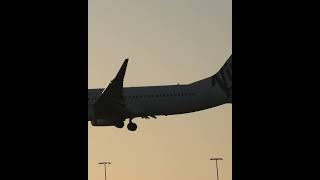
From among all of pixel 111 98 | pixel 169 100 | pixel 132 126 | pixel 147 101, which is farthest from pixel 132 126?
pixel 169 100

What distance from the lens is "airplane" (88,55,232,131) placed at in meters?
47.3

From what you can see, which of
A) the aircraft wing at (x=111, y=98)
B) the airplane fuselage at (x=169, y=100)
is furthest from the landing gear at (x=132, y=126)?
the aircraft wing at (x=111, y=98)

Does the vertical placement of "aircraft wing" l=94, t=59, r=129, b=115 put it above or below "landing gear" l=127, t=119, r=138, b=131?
above

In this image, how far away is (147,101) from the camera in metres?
48.6

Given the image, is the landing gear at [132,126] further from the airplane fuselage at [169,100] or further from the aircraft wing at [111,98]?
the aircraft wing at [111,98]

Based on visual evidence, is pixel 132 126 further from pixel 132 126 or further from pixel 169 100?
pixel 169 100

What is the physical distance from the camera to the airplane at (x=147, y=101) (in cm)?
4728

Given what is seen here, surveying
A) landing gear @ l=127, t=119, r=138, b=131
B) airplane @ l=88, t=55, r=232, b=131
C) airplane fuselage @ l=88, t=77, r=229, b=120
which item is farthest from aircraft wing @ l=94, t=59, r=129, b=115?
landing gear @ l=127, t=119, r=138, b=131

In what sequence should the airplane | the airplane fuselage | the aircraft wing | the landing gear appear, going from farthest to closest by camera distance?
1. the landing gear
2. the airplane fuselage
3. the airplane
4. the aircraft wing

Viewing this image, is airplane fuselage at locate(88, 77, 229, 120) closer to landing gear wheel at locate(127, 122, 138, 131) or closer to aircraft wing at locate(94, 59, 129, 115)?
landing gear wheel at locate(127, 122, 138, 131)
